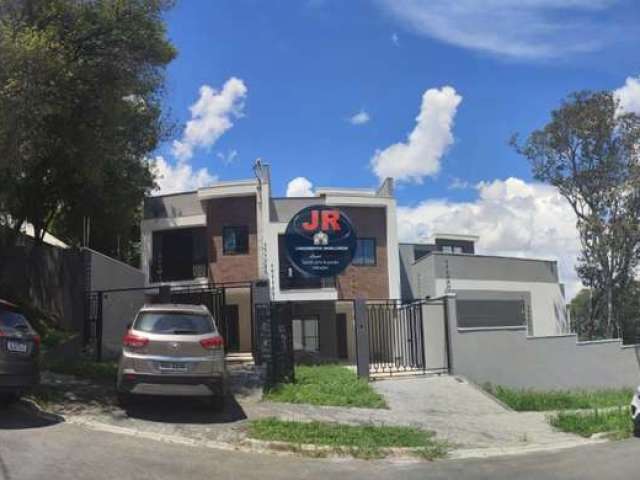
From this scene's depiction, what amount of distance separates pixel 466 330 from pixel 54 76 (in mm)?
12141

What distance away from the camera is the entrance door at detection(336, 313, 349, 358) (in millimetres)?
31953

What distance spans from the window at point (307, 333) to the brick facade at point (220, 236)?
3266 millimetres

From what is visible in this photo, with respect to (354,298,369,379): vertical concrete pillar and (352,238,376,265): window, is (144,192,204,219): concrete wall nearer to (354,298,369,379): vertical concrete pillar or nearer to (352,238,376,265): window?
(352,238,376,265): window

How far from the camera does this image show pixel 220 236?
102 ft

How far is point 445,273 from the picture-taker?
101ft

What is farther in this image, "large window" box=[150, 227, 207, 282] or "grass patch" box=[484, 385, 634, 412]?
"large window" box=[150, 227, 207, 282]

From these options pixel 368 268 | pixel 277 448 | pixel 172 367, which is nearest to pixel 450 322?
pixel 172 367

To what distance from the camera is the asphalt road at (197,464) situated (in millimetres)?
7949

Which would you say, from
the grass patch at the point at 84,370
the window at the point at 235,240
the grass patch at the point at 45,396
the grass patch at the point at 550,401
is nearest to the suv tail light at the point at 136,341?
the grass patch at the point at 45,396

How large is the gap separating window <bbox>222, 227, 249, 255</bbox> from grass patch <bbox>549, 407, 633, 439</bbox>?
19.1 metres

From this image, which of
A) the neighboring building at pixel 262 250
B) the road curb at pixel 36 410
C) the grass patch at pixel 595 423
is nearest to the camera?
the road curb at pixel 36 410

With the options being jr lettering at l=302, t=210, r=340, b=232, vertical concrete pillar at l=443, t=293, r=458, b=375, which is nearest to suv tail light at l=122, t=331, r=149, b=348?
vertical concrete pillar at l=443, t=293, r=458, b=375

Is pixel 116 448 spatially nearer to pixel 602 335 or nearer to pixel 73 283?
pixel 73 283

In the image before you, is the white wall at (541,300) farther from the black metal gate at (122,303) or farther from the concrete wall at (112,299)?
the concrete wall at (112,299)
